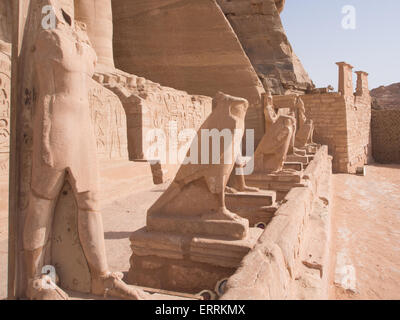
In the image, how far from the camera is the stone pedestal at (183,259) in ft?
8.76

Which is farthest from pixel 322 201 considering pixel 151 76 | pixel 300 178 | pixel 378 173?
pixel 151 76

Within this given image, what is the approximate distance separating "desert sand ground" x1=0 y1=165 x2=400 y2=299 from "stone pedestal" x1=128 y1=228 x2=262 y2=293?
1.20ft

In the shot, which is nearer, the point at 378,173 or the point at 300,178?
the point at 300,178

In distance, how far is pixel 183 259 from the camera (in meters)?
2.82

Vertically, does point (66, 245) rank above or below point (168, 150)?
below

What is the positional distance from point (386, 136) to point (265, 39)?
9.08 meters

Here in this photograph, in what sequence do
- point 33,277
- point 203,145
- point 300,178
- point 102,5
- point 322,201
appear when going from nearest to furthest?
point 33,277 → point 203,145 → point 300,178 → point 322,201 → point 102,5

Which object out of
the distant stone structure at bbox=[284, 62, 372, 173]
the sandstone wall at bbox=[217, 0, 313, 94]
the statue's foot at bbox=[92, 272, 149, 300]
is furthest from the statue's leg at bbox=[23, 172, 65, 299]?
the sandstone wall at bbox=[217, 0, 313, 94]

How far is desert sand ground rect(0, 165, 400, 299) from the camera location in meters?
3.65

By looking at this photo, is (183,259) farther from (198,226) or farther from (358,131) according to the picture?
(358,131)

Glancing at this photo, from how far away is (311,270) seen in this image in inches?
125

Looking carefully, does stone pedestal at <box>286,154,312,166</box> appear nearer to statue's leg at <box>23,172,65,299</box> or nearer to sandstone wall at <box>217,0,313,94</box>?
statue's leg at <box>23,172,65,299</box>

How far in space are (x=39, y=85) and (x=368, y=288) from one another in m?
4.00

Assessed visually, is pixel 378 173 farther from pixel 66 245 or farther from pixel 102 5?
pixel 66 245
